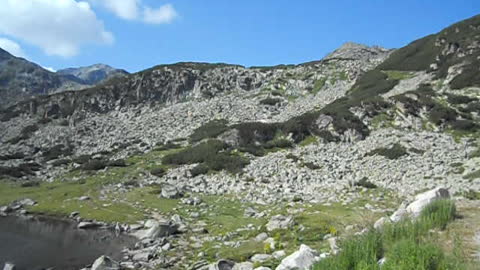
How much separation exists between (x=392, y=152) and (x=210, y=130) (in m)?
29.6

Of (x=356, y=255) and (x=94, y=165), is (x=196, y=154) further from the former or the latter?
(x=356, y=255)

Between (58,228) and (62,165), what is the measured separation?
1069 inches

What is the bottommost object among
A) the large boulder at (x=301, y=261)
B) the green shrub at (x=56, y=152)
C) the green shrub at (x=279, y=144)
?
the large boulder at (x=301, y=261)

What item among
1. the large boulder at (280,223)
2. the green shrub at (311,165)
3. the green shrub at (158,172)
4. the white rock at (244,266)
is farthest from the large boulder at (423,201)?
the green shrub at (158,172)

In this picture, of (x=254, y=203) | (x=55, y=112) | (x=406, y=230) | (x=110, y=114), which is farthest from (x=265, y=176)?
(x=55, y=112)

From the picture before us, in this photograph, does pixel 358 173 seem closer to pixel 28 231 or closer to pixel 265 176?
pixel 265 176

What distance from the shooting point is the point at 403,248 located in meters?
7.46

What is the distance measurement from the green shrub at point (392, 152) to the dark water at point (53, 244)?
25.7m

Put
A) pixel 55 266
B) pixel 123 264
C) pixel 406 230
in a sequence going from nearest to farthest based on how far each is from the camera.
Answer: pixel 406 230, pixel 123 264, pixel 55 266


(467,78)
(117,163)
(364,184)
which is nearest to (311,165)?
(364,184)

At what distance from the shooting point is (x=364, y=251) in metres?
8.22

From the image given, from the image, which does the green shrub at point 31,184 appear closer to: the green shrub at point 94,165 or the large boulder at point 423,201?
the green shrub at point 94,165

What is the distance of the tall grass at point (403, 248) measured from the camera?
7.15 meters

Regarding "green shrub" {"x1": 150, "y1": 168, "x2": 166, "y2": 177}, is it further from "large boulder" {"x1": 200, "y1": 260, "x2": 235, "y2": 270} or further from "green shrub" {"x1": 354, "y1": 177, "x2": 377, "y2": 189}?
"large boulder" {"x1": 200, "y1": 260, "x2": 235, "y2": 270}
